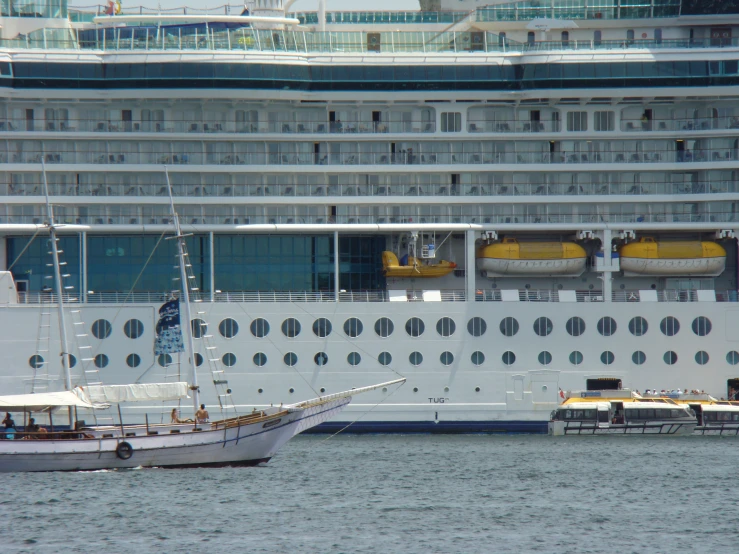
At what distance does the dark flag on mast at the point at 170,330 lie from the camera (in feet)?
132

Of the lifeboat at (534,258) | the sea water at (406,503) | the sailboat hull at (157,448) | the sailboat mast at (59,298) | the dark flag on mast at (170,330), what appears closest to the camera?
the sea water at (406,503)

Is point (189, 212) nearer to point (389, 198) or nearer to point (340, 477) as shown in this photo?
point (389, 198)

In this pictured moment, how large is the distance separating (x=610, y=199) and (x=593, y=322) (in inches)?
166

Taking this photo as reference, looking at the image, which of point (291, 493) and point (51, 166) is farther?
point (51, 166)

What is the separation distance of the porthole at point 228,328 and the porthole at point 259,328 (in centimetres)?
47

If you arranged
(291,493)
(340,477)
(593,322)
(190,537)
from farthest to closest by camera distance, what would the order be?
(593,322) → (340,477) → (291,493) → (190,537)

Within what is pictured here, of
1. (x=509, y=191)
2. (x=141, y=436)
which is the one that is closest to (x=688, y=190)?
(x=509, y=191)

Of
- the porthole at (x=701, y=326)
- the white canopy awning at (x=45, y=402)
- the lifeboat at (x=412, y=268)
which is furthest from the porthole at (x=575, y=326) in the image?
the white canopy awning at (x=45, y=402)

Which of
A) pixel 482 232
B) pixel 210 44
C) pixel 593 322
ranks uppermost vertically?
pixel 210 44

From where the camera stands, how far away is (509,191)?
4328 cm

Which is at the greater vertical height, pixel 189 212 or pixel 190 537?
pixel 189 212

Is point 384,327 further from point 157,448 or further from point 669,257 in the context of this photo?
point 669,257

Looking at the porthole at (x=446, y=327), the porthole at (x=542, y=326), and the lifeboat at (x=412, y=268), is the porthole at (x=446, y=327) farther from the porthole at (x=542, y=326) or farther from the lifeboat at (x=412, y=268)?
the porthole at (x=542, y=326)

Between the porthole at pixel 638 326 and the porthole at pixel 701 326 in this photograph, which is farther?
the porthole at pixel 701 326
